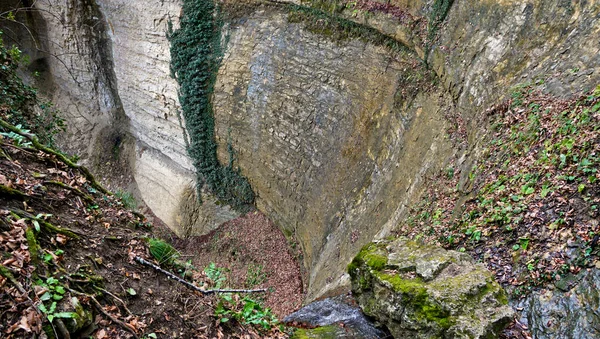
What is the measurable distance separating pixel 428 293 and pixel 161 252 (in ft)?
10.2

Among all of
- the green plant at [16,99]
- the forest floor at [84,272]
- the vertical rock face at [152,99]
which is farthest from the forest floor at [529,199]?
the vertical rock face at [152,99]

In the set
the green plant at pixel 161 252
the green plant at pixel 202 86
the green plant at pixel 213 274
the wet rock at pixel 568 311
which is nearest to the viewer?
the wet rock at pixel 568 311

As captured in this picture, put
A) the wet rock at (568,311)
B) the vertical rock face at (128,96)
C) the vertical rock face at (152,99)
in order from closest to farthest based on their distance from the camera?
1. the wet rock at (568,311)
2. the vertical rock face at (152,99)
3. the vertical rock face at (128,96)

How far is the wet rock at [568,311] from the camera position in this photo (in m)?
3.86

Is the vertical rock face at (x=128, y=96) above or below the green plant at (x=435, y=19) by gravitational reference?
below

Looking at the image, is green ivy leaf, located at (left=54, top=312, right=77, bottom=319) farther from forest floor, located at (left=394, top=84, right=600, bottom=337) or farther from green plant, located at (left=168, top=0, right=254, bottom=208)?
green plant, located at (left=168, top=0, right=254, bottom=208)

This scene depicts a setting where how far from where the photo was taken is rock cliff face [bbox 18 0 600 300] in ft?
22.6

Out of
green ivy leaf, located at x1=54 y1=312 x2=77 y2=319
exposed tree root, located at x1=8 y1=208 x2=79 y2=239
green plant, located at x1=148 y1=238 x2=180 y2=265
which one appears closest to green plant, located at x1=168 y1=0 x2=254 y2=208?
green plant, located at x1=148 y1=238 x2=180 y2=265

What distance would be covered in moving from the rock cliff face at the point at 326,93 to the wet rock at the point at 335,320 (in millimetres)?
1049

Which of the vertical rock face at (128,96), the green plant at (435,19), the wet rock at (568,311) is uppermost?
the green plant at (435,19)

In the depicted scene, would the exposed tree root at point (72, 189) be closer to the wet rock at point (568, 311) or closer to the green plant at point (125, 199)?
the green plant at point (125, 199)

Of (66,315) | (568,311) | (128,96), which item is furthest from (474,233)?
(128,96)

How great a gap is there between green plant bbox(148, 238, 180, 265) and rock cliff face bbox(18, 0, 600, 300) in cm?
402

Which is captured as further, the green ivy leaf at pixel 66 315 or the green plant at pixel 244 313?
the green plant at pixel 244 313
